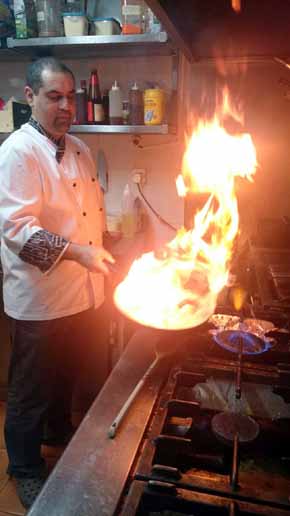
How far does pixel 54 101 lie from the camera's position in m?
1.65

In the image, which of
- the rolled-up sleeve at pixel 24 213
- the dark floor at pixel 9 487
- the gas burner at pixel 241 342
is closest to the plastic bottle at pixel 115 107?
the rolled-up sleeve at pixel 24 213

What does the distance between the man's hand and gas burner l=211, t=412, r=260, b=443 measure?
62cm

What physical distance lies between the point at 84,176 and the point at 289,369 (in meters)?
1.21

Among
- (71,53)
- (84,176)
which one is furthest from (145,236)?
(71,53)

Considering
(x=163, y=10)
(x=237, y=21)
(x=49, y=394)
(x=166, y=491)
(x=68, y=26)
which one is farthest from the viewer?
(x=68, y=26)

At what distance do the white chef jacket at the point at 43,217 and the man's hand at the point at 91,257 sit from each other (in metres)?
0.10

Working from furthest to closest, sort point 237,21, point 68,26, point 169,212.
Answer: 1. point 169,212
2. point 68,26
3. point 237,21

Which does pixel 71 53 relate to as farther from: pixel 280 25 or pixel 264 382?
pixel 264 382

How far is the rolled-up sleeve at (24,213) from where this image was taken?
1.46 meters

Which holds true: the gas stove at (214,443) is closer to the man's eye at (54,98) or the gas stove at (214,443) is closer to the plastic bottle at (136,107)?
the man's eye at (54,98)

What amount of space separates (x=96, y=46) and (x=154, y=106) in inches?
17.5

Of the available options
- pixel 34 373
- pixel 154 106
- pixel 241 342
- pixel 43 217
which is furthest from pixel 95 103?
pixel 241 342

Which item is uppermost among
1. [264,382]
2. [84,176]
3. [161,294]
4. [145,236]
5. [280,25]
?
[280,25]

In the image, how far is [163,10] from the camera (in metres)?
0.90
